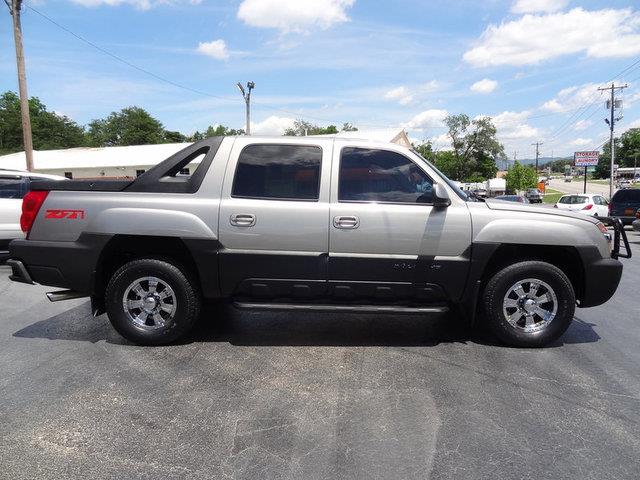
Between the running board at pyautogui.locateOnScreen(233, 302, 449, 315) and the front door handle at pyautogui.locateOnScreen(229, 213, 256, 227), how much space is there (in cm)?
75

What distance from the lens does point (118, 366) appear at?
14.1ft

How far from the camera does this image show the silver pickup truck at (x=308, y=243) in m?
4.53

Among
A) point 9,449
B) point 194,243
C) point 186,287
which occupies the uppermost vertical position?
point 194,243

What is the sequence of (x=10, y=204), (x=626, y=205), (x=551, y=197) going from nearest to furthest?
(x=10, y=204), (x=626, y=205), (x=551, y=197)

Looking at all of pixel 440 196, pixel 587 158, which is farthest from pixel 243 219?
pixel 587 158

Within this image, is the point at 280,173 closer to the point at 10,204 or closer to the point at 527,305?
the point at 527,305

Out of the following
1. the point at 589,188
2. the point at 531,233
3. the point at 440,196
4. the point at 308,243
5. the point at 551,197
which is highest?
the point at 589,188

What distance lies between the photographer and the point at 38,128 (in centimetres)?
8450

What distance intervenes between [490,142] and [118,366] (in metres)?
105

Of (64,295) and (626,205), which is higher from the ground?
(626,205)

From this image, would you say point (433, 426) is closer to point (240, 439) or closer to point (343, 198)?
point (240, 439)

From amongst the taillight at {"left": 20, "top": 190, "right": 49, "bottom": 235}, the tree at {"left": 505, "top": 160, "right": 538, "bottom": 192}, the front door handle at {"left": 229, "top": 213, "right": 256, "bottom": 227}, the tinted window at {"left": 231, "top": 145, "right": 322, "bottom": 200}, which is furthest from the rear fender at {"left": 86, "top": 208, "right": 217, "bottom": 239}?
the tree at {"left": 505, "top": 160, "right": 538, "bottom": 192}

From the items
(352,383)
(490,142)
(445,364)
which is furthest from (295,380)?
(490,142)

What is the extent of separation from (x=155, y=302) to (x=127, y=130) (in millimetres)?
100335
